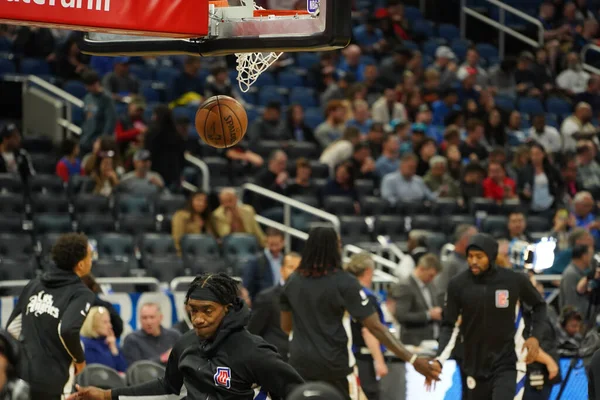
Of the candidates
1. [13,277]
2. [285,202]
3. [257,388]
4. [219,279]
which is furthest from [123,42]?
[285,202]

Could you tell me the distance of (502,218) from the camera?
16.1 meters

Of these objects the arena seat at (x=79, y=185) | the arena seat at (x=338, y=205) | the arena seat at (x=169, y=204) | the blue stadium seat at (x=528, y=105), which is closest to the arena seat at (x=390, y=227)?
the arena seat at (x=338, y=205)

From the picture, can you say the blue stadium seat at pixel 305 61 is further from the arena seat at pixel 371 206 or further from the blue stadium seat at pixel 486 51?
the arena seat at pixel 371 206

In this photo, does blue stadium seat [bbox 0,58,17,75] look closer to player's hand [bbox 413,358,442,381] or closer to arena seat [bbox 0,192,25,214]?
arena seat [bbox 0,192,25,214]

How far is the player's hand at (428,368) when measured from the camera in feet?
28.7

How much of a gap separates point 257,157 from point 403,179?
196 cm

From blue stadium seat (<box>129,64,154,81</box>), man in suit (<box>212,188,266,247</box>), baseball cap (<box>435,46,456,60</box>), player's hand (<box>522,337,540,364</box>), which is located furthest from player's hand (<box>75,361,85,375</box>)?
baseball cap (<box>435,46,456,60</box>)

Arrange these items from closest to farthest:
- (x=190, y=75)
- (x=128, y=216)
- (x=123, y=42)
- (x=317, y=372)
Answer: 1. (x=123, y=42)
2. (x=317, y=372)
3. (x=128, y=216)
4. (x=190, y=75)

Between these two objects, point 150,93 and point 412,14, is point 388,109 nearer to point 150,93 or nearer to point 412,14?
point 150,93

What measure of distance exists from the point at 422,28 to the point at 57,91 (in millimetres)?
8296

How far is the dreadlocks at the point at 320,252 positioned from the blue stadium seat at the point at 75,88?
9321mm

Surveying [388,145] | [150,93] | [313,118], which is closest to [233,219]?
[388,145]

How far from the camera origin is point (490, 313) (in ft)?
29.3

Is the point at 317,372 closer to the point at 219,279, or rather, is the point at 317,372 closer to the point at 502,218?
the point at 219,279
